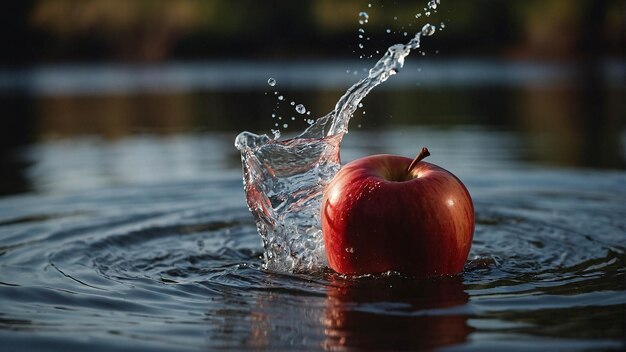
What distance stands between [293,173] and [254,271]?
83cm

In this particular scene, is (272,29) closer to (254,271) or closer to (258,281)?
(254,271)

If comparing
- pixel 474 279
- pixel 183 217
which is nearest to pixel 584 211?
pixel 474 279

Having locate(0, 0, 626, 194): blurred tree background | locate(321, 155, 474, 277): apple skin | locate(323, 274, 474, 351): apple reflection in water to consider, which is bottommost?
locate(323, 274, 474, 351): apple reflection in water

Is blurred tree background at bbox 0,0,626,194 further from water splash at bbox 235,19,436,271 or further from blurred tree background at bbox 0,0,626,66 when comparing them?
water splash at bbox 235,19,436,271

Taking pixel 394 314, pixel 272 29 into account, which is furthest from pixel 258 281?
pixel 272 29

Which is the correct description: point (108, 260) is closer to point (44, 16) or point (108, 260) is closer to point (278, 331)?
point (278, 331)

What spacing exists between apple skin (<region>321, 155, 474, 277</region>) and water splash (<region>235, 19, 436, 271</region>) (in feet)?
2.41

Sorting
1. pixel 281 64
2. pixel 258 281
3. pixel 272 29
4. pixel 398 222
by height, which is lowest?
pixel 258 281

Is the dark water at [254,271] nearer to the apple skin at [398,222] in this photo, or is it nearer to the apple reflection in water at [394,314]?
the apple reflection in water at [394,314]

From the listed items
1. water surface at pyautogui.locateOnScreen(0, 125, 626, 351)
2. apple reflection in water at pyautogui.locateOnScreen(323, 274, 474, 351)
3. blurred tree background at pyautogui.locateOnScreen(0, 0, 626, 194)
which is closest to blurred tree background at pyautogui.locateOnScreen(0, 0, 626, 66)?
blurred tree background at pyautogui.locateOnScreen(0, 0, 626, 194)

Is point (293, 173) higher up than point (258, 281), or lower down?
higher up

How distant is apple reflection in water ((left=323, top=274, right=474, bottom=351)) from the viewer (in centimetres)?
329

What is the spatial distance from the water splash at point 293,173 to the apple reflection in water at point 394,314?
75cm

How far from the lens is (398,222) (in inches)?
161
